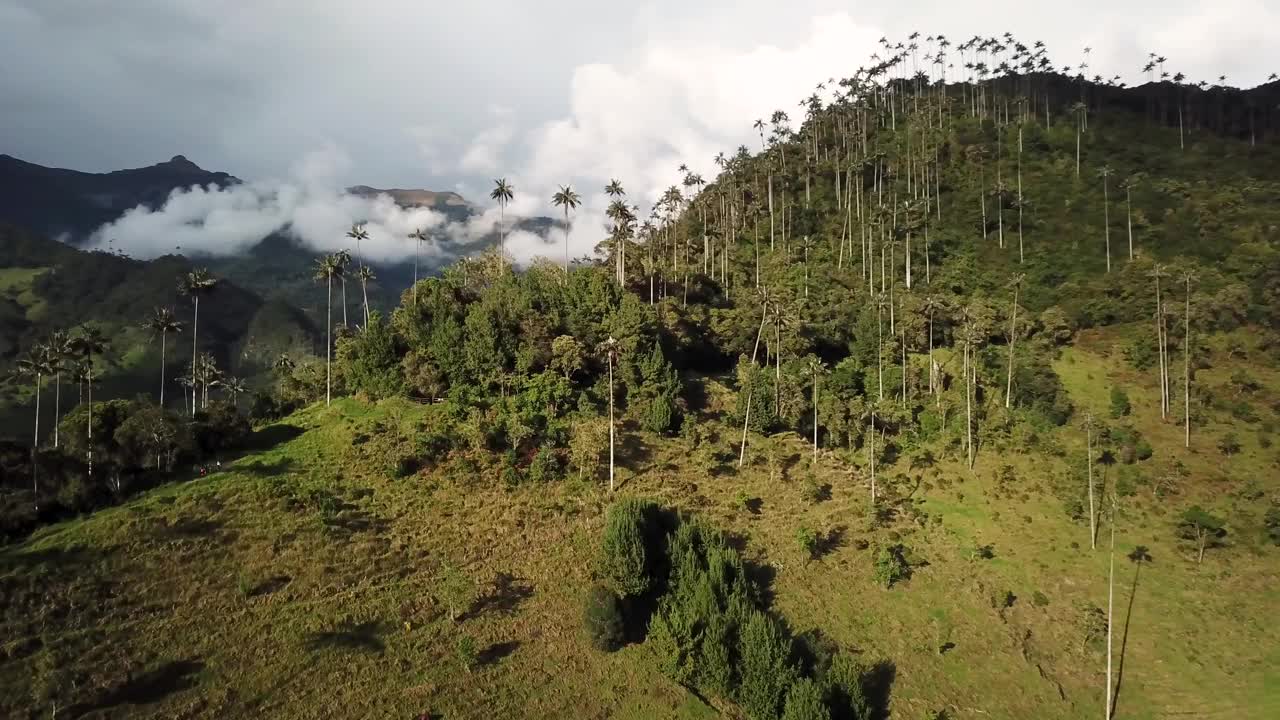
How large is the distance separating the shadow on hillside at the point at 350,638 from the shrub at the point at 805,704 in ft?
89.9

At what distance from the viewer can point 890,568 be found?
195 ft

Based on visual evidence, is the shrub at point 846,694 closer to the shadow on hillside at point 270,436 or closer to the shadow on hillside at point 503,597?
the shadow on hillside at point 503,597

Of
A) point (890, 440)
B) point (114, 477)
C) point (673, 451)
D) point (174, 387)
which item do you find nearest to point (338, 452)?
point (114, 477)

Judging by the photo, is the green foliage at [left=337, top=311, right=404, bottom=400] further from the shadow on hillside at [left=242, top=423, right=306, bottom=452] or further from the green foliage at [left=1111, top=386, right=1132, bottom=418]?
the green foliage at [left=1111, top=386, right=1132, bottom=418]

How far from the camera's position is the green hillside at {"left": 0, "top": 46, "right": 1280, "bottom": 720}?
46.8 m

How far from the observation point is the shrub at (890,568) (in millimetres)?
59531

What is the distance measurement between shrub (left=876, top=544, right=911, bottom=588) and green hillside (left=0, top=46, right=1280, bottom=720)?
1.17ft

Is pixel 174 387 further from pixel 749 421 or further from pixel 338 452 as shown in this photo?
pixel 749 421

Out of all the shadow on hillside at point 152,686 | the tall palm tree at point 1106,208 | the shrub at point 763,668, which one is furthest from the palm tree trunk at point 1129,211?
the shadow on hillside at point 152,686

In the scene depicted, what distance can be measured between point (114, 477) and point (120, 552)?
43.6ft

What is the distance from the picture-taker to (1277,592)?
190ft

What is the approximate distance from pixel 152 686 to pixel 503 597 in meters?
22.3

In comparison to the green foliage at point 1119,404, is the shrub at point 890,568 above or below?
below

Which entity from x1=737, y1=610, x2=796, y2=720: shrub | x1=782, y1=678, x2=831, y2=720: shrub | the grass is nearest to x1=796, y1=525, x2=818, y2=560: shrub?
the grass
